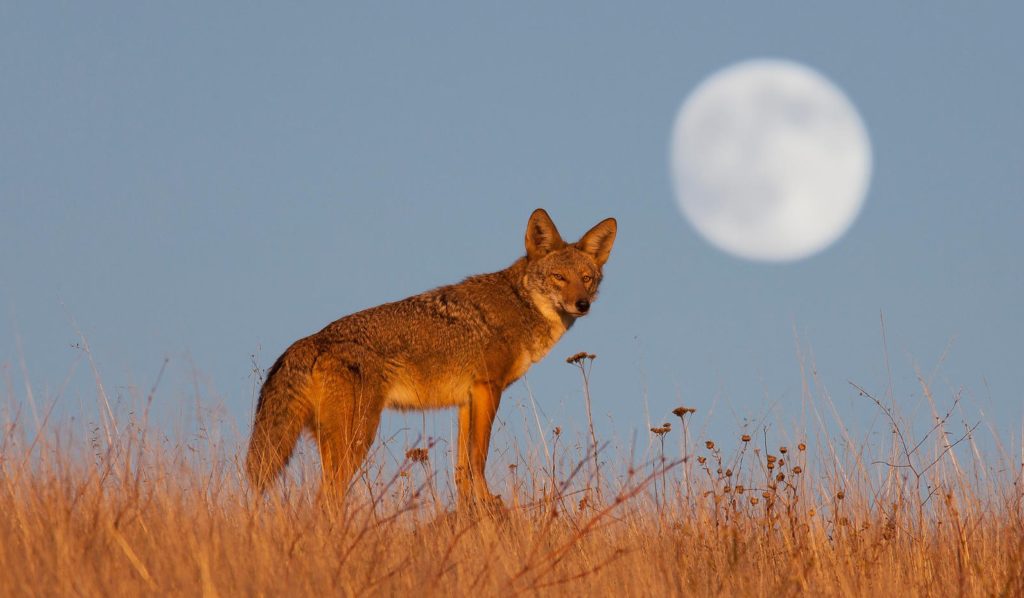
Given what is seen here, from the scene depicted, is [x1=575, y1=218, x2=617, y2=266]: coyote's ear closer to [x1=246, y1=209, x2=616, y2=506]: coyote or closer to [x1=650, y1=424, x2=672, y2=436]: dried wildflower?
[x1=246, y1=209, x2=616, y2=506]: coyote

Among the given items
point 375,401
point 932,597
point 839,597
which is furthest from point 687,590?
point 375,401

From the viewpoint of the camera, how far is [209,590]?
4.24 metres

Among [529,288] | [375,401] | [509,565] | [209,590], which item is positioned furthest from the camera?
[529,288]

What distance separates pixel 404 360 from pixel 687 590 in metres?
4.35

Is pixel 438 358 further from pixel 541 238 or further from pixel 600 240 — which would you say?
pixel 600 240

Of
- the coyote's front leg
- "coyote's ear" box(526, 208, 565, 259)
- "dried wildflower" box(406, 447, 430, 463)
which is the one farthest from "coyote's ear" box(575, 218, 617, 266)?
"dried wildflower" box(406, 447, 430, 463)

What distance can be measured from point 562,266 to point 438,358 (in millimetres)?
1804

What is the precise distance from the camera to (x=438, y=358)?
993 centimetres

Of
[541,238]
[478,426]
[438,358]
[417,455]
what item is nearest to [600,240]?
[541,238]

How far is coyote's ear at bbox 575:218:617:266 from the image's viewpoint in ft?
37.3

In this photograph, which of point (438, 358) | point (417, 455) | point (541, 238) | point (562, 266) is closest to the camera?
point (417, 455)

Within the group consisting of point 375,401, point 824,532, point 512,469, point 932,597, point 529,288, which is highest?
point 529,288

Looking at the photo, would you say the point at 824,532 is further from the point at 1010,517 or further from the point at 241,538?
the point at 241,538

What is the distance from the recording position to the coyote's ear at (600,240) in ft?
37.3
